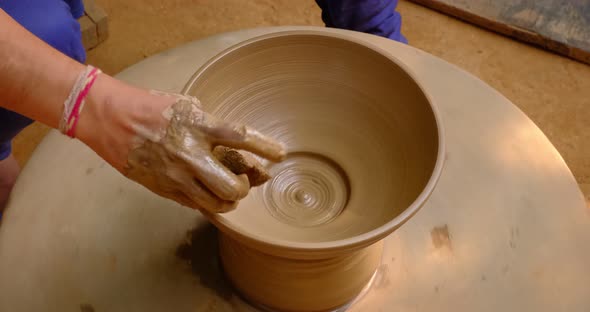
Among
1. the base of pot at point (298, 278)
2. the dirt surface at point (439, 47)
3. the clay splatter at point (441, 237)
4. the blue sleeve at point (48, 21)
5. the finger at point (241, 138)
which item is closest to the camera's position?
the finger at point (241, 138)

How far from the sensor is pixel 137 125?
74 cm

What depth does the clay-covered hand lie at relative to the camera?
71cm

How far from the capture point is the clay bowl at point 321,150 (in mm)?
829

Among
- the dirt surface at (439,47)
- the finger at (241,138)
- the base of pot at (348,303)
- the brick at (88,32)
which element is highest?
the finger at (241,138)

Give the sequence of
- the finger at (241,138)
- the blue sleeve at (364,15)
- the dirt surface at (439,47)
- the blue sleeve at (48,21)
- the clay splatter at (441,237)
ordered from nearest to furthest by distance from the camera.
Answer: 1. the finger at (241,138)
2. the clay splatter at (441,237)
3. the blue sleeve at (48,21)
4. the blue sleeve at (364,15)
5. the dirt surface at (439,47)

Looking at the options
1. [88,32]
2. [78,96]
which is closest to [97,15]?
[88,32]

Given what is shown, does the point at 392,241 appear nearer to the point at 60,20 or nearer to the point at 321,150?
the point at 321,150

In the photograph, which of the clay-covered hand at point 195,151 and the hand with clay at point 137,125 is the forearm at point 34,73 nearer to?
the hand with clay at point 137,125

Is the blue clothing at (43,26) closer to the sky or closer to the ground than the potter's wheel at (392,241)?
closer to the sky

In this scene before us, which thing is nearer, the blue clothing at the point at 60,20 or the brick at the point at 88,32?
the blue clothing at the point at 60,20

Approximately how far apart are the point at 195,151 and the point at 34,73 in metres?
0.26

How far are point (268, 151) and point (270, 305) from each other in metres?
0.29

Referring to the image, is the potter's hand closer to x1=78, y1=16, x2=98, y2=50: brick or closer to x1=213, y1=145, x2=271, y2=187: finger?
x1=213, y1=145, x2=271, y2=187: finger

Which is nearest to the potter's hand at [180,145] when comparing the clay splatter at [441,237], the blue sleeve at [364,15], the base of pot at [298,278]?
the base of pot at [298,278]
